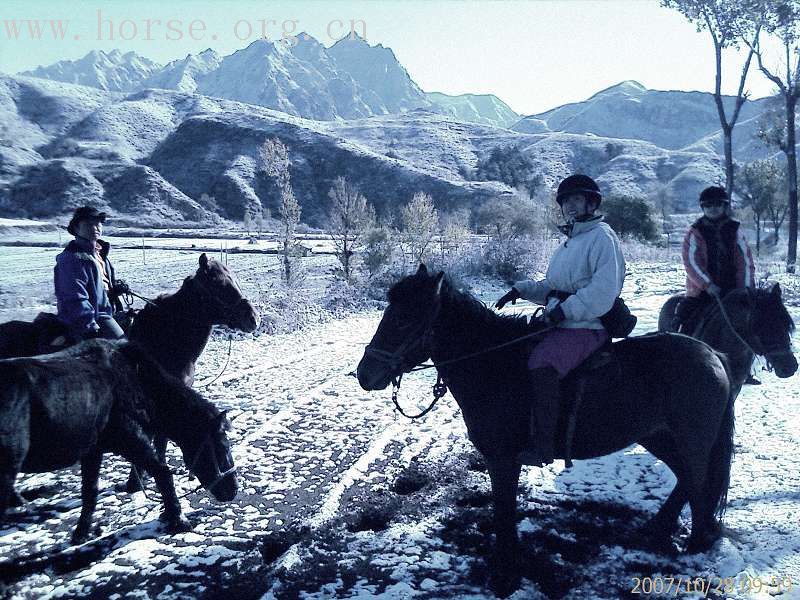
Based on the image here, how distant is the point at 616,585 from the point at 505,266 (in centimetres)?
2088

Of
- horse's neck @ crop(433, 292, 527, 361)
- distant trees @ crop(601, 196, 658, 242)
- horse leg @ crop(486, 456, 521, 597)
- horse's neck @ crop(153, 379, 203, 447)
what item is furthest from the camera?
distant trees @ crop(601, 196, 658, 242)

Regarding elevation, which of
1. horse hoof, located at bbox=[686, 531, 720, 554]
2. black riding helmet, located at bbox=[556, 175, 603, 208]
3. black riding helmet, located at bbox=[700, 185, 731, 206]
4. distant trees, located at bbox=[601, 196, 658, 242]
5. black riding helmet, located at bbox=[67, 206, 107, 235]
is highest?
distant trees, located at bbox=[601, 196, 658, 242]

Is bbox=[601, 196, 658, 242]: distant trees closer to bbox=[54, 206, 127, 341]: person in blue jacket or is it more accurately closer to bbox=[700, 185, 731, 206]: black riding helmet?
bbox=[700, 185, 731, 206]: black riding helmet

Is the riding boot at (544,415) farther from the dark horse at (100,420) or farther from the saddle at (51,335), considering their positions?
the saddle at (51,335)

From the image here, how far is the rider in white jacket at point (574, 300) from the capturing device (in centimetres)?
352

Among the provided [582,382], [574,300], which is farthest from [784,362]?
[574,300]

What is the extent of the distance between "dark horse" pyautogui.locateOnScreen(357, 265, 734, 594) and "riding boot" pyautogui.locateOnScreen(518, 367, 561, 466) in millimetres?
124

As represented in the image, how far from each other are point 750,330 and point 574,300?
3303mm

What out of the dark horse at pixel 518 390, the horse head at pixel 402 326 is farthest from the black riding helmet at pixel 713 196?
the horse head at pixel 402 326

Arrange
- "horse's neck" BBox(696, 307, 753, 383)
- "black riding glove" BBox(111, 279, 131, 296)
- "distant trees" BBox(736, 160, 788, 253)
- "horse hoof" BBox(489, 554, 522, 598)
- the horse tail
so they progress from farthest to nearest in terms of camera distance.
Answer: "distant trees" BBox(736, 160, 788, 253), "black riding glove" BBox(111, 279, 131, 296), "horse's neck" BBox(696, 307, 753, 383), the horse tail, "horse hoof" BBox(489, 554, 522, 598)

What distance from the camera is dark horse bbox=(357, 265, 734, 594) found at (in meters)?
3.71

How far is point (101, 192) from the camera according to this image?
7356cm

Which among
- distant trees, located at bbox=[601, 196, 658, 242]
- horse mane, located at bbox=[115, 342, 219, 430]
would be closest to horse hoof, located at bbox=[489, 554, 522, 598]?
horse mane, located at bbox=[115, 342, 219, 430]
